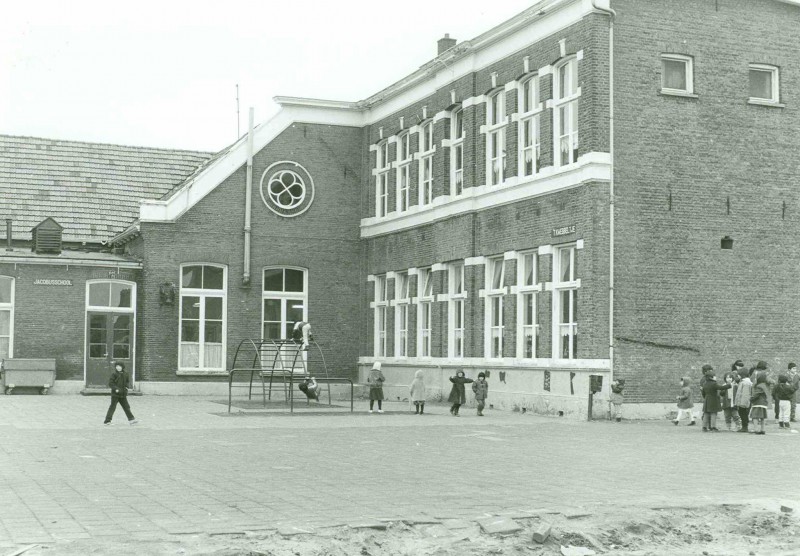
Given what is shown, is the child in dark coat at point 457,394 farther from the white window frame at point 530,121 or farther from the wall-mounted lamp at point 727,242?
the wall-mounted lamp at point 727,242

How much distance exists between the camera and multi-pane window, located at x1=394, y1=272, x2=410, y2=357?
36.5 m

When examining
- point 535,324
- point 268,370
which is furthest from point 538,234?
point 268,370

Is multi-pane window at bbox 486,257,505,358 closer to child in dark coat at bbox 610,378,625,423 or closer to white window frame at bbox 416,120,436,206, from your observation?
white window frame at bbox 416,120,436,206

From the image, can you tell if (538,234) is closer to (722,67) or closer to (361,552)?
(722,67)

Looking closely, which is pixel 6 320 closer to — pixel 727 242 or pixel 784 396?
pixel 727 242

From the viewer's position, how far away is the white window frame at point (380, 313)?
38.1 metres

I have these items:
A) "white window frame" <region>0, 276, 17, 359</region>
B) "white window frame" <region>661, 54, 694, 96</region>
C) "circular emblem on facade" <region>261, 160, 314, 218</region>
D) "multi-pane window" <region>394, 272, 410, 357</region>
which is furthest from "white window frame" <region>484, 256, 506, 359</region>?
"white window frame" <region>0, 276, 17, 359</region>

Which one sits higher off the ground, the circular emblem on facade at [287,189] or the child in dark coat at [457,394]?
the circular emblem on facade at [287,189]

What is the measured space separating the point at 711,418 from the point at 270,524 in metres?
15.5

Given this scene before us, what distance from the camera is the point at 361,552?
31.0 feet

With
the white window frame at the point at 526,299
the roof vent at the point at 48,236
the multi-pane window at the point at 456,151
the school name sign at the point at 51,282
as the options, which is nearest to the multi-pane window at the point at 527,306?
the white window frame at the point at 526,299

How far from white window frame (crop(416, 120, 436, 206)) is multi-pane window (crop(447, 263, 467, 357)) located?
2.87 meters

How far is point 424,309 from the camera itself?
115ft

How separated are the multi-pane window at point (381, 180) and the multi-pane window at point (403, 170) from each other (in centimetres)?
113
